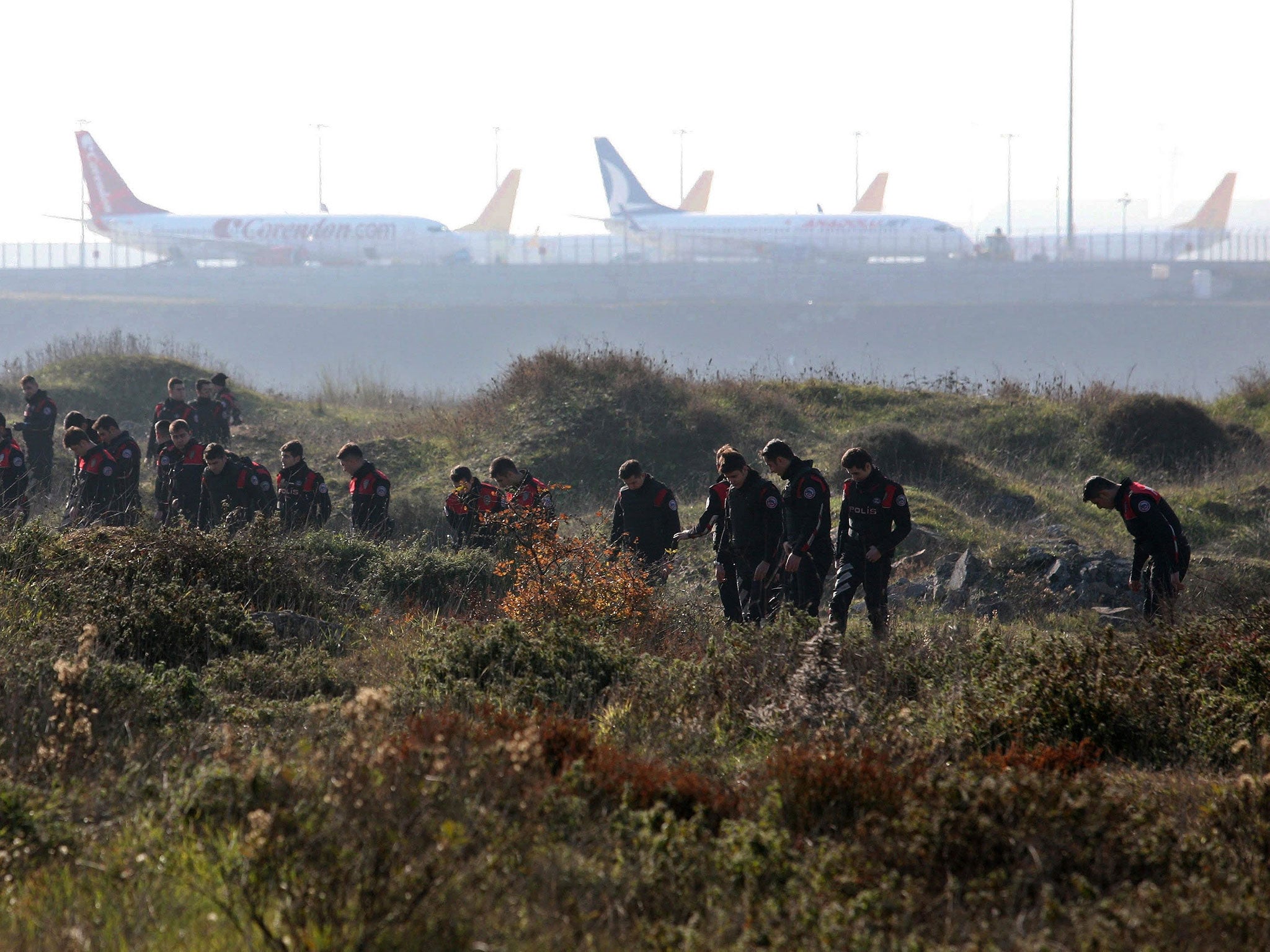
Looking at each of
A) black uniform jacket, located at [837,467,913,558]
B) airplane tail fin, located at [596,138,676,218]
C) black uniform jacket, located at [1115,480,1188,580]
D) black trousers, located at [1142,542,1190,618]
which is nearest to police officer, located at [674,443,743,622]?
black uniform jacket, located at [837,467,913,558]

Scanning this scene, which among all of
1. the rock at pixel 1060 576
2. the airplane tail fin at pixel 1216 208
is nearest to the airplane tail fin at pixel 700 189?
the airplane tail fin at pixel 1216 208

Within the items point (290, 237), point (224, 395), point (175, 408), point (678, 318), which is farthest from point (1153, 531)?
point (290, 237)

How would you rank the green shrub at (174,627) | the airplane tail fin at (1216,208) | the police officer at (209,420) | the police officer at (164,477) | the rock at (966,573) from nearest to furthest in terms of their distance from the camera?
the green shrub at (174,627), the rock at (966,573), the police officer at (164,477), the police officer at (209,420), the airplane tail fin at (1216,208)

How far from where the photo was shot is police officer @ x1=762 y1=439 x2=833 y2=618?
8.92m

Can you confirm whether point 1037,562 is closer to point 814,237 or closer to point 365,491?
point 365,491

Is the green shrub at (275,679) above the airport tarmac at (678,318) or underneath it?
underneath

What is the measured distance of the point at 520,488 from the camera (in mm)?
10516

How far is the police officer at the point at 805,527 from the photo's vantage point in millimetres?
8922

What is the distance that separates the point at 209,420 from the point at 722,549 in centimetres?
1102

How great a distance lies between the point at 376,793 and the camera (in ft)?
13.0

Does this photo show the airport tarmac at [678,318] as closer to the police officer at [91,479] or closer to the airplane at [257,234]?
the airplane at [257,234]

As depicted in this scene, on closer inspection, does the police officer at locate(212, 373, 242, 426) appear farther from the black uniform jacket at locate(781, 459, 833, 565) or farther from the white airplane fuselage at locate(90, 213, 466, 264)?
the white airplane fuselage at locate(90, 213, 466, 264)

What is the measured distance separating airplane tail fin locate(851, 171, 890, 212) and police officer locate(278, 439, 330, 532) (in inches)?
3222

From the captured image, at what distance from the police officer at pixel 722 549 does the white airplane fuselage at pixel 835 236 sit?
65257 mm
